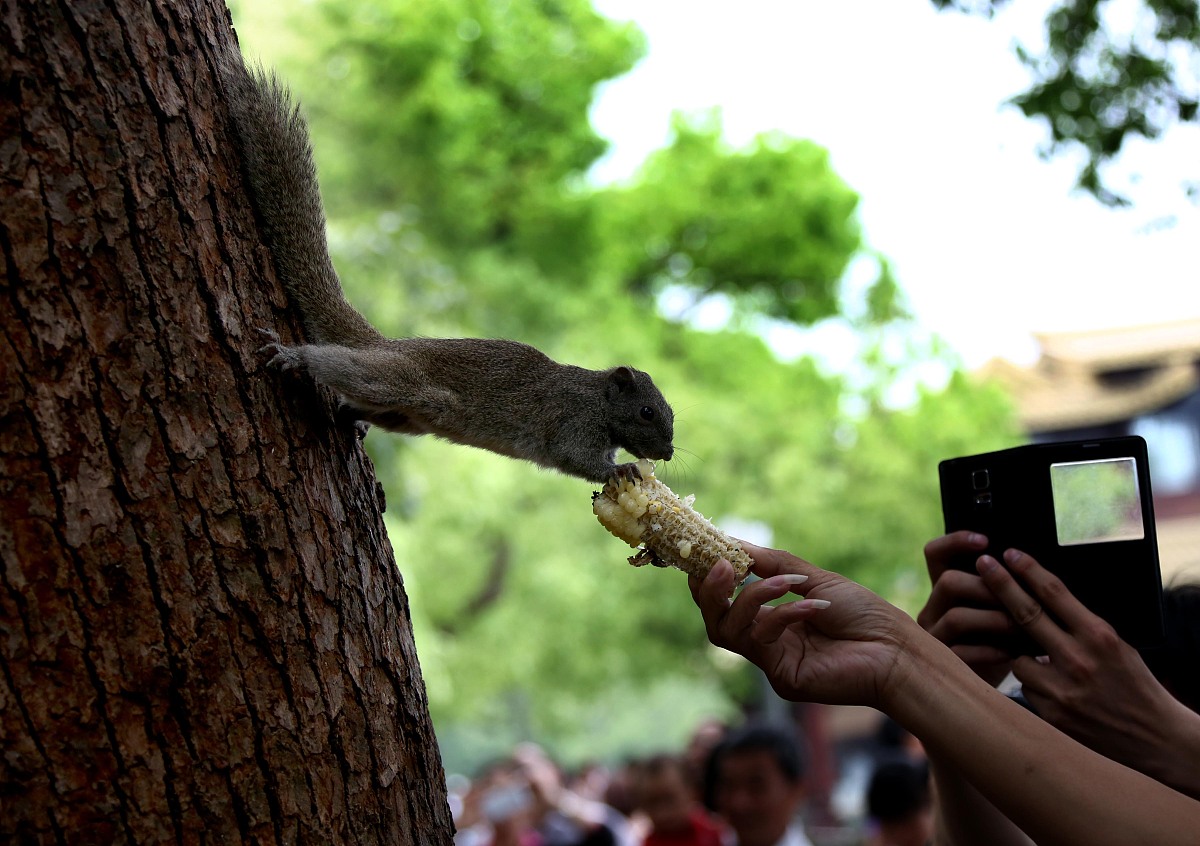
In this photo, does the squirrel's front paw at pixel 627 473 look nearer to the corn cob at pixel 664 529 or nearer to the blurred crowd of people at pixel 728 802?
the corn cob at pixel 664 529

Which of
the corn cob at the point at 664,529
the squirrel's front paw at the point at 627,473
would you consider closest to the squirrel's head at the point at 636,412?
the squirrel's front paw at the point at 627,473

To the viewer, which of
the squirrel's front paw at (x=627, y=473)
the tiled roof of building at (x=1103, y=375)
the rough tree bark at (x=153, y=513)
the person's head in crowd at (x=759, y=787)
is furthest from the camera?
the tiled roof of building at (x=1103, y=375)

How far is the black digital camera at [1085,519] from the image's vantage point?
6.09 ft

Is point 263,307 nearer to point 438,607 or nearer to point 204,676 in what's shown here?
point 204,676

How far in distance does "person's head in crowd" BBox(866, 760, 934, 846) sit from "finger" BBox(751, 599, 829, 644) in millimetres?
2773

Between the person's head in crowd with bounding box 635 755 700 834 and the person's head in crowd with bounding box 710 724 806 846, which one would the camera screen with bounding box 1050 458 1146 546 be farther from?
the person's head in crowd with bounding box 635 755 700 834

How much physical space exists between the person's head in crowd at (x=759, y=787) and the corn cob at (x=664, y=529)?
83.7 inches

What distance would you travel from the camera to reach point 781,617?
5.39ft

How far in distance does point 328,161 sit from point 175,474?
966cm

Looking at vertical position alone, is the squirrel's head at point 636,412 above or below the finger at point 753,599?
above

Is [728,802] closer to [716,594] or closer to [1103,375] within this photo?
[716,594]

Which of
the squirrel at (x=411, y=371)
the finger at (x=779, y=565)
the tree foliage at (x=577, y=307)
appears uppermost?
the tree foliage at (x=577, y=307)

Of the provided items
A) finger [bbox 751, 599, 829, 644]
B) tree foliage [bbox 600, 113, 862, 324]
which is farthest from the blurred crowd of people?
tree foliage [bbox 600, 113, 862, 324]

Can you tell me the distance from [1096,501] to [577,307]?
9916 mm
